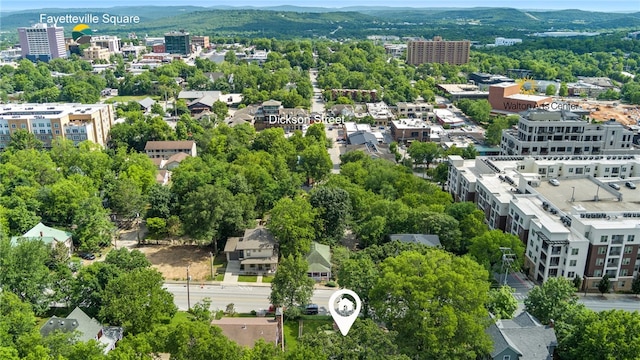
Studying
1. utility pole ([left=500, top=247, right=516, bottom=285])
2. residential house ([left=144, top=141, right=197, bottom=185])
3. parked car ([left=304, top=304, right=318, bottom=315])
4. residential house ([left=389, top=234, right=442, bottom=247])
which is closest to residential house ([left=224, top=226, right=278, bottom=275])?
parked car ([left=304, top=304, right=318, bottom=315])

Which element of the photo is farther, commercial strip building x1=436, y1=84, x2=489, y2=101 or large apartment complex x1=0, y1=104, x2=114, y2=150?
commercial strip building x1=436, y1=84, x2=489, y2=101

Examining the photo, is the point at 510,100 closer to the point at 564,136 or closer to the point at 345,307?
the point at 564,136

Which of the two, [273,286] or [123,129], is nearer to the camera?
[273,286]

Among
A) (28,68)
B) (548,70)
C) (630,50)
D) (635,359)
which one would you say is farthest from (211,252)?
(630,50)

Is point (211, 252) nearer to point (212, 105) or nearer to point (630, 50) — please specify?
point (212, 105)

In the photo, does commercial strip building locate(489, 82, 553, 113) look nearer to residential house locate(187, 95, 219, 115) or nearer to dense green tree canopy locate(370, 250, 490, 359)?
Result: residential house locate(187, 95, 219, 115)

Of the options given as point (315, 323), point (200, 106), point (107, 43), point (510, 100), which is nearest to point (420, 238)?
point (315, 323)

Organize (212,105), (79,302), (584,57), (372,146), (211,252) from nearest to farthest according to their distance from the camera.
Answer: (79,302)
(211,252)
(372,146)
(212,105)
(584,57)
